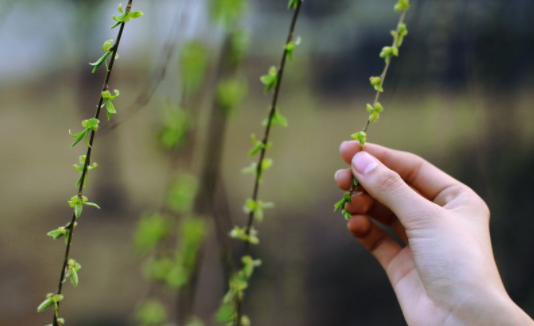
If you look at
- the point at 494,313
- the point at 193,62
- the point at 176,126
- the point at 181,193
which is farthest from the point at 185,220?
the point at 494,313

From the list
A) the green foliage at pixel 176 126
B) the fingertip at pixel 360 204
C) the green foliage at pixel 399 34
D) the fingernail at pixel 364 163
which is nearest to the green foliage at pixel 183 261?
the green foliage at pixel 176 126

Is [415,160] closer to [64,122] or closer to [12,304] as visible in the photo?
[64,122]

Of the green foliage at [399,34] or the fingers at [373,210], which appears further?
the fingers at [373,210]

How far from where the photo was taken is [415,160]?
2.91 feet

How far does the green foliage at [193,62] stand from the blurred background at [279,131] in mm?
201

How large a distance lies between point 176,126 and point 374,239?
0.50 m

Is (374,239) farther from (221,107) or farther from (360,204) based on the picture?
(221,107)

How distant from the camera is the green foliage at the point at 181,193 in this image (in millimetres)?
1175

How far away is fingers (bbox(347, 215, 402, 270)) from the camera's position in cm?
89

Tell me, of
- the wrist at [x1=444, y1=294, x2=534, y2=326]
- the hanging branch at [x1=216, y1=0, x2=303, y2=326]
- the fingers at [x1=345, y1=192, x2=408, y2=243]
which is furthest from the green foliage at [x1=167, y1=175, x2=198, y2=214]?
the wrist at [x1=444, y1=294, x2=534, y2=326]

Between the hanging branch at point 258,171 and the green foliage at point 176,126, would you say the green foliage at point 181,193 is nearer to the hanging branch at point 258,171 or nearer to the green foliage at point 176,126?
the green foliage at point 176,126

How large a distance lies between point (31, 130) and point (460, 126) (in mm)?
1254

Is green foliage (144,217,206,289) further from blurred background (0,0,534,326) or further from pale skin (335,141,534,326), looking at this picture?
pale skin (335,141,534,326)

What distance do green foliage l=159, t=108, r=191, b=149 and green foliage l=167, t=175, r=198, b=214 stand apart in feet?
0.29
